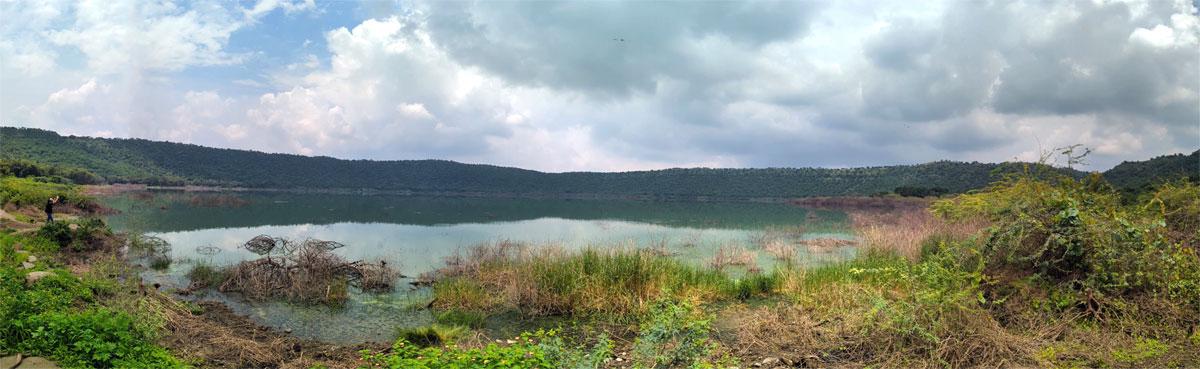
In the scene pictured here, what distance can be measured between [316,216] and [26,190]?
622 inches

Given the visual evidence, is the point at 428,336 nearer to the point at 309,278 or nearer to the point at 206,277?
the point at 309,278

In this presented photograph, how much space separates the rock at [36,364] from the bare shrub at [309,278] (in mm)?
6405

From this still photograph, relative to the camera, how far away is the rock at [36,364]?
604 centimetres

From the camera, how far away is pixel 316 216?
1666 inches

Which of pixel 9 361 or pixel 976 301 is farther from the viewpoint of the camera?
pixel 976 301

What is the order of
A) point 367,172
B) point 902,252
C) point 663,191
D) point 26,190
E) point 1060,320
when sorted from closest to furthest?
point 1060,320 < point 902,252 < point 26,190 < point 663,191 < point 367,172

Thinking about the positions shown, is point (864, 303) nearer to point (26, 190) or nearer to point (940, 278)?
point (940, 278)

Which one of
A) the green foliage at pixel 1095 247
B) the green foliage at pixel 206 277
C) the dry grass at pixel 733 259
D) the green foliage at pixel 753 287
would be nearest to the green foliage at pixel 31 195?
the green foliage at pixel 206 277

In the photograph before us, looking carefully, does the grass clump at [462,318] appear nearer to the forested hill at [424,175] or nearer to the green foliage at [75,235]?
the green foliage at [75,235]

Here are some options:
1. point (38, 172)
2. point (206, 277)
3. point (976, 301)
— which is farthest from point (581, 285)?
point (38, 172)

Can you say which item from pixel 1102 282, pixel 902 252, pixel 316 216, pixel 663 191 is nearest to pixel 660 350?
pixel 1102 282

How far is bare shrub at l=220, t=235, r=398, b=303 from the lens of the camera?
1281 cm

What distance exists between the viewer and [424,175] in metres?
A: 126

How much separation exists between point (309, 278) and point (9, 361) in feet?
23.6
